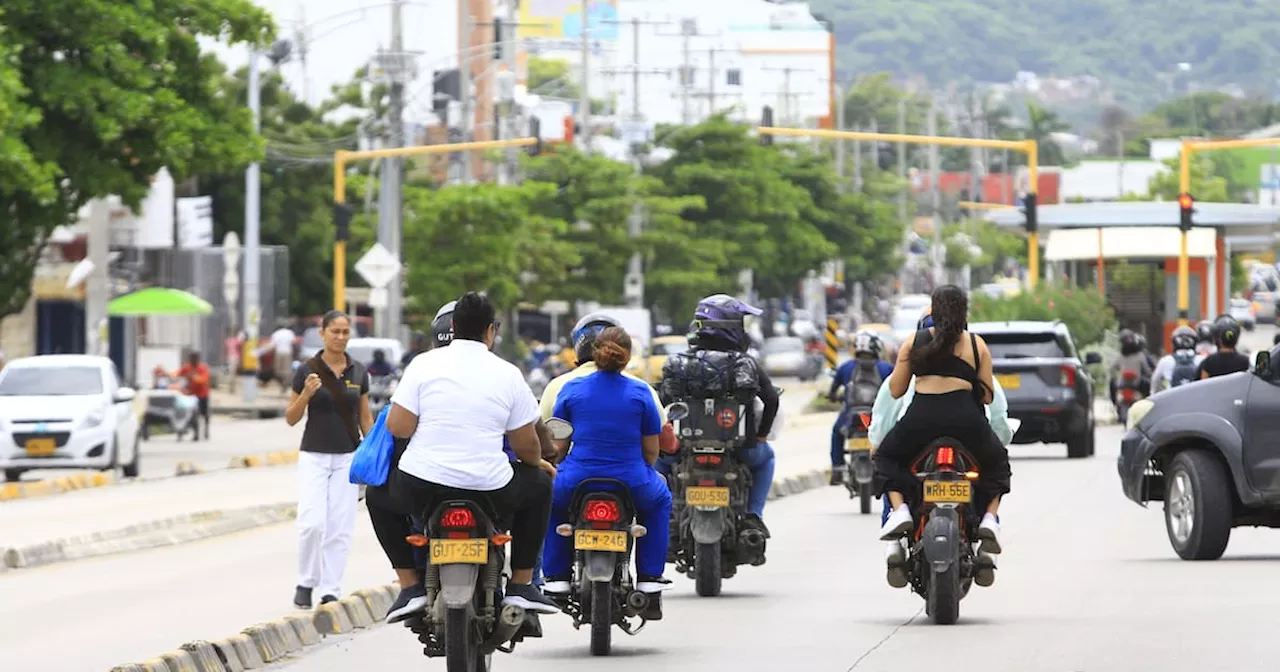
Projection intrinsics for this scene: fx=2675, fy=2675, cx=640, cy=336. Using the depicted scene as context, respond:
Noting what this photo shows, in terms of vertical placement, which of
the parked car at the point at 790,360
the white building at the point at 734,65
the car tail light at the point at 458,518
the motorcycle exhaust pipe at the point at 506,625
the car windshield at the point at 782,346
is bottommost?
the parked car at the point at 790,360

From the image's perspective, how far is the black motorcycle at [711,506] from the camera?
15.3m

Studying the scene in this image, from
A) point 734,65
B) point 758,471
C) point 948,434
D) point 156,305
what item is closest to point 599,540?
point 948,434

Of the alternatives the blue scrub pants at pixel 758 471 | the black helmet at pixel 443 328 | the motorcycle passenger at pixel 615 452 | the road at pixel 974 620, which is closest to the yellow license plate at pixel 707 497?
the blue scrub pants at pixel 758 471

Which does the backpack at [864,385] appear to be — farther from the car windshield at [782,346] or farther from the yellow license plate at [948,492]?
the car windshield at [782,346]

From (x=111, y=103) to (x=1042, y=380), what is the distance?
42.7 feet

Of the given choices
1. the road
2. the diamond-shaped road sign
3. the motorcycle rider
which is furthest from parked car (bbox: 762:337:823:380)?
the motorcycle rider

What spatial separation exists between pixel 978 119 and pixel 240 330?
129255 millimetres

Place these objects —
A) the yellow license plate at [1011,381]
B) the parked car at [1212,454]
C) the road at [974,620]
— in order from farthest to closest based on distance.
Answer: the yellow license plate at [1011,381]
the parked car at [1212,454]
the road at [974,620]

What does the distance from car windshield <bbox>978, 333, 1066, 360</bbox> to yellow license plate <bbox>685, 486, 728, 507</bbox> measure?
1787cm

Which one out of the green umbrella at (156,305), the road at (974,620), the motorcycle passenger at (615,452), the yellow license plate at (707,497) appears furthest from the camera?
the green umbrella at (156,305)

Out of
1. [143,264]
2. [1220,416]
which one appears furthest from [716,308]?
[143,264]

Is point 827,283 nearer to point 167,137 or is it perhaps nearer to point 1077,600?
point 167,137

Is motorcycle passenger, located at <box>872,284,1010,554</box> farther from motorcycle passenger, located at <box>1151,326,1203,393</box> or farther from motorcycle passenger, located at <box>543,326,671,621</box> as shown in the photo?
motorcycle passenger, located at <box>1151,326,1203,393</box>

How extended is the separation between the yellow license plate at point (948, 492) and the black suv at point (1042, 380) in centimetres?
1879
